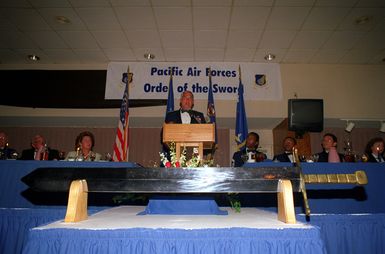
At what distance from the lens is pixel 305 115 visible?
14.9 feet

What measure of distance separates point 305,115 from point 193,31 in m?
2.42

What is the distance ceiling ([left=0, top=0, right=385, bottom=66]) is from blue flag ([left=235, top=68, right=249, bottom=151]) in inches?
32.2

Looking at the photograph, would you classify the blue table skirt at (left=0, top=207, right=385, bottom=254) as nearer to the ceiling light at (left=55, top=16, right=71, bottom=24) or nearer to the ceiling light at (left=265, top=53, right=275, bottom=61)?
the ceiling light at (left=55, top=16, right=71, bottom=24)

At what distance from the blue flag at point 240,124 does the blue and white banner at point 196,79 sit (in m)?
0.31

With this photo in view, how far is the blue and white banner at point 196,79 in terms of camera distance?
4793 millimetres

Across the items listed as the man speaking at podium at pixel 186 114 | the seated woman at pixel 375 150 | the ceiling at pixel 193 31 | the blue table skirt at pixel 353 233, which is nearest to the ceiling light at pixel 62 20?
the ceiling at pixel 193 31

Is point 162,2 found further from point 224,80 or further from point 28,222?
point 28,222

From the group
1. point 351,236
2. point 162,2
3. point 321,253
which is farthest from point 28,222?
point 162,2

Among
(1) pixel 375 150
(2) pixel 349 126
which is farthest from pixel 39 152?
(2) pixel 349 126

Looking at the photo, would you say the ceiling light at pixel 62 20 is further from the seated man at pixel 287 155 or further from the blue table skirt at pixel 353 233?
the blue table skirt at pixel 353 233

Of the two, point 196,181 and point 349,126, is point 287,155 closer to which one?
point 349,126

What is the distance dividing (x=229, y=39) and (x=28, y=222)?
364 centimetres

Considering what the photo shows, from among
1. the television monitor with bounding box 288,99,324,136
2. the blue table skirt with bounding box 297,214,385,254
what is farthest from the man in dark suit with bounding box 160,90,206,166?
the television monitor with bounding box 288,99,324,136

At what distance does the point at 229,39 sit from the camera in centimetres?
422
